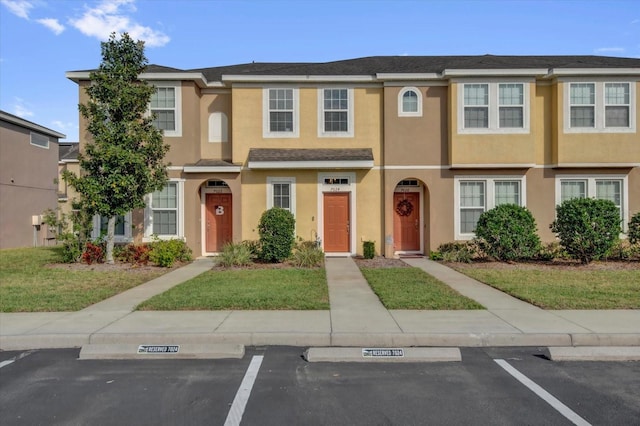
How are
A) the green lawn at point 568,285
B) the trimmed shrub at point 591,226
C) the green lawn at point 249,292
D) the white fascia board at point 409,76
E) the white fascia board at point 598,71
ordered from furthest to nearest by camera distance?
1. the white fascia board at point 409,76
2. the white fascia board at point 598,71
3. the trimmed shrub at point 591,226
4. the green lawn at point 568,285
5. the green lawn at point 249,292

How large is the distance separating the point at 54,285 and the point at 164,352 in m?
6.03

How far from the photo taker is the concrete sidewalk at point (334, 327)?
20.1ft

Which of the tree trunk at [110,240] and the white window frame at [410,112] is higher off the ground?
the white window frame at [410,112]

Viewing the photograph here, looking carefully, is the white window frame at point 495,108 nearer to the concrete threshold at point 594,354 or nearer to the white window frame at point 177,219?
A: the white window frame at point 177,219

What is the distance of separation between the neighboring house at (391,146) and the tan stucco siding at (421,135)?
3cm

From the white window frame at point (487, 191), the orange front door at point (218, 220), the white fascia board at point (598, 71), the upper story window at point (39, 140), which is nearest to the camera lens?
the white fascia board at point (598, 71)

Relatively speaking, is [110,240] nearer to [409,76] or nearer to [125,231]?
[125,231]

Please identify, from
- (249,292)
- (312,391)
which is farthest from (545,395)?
(249,292)

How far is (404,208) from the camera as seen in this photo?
53.5 feet

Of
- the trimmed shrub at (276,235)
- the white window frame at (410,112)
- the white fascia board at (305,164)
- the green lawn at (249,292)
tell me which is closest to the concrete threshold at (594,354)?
the green lawn at (249,292)

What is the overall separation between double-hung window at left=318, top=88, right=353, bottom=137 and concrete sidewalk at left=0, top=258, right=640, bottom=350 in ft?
28.0

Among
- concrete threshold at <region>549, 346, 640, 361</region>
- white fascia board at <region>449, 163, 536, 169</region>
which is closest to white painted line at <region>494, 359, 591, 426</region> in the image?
concrete threshold at <region>549, 346, 640, 361</region>

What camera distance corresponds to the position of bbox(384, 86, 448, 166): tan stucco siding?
50.0ft

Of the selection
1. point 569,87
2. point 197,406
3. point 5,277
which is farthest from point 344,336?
point 569,87
